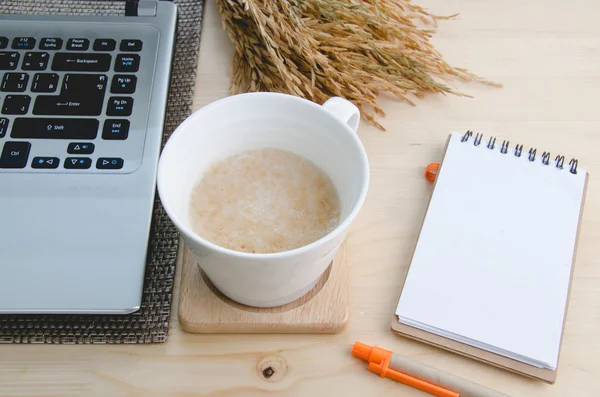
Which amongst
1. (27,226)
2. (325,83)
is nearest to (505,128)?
(325,83)

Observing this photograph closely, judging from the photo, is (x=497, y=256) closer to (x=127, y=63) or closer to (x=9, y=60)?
(x=127, y=63)

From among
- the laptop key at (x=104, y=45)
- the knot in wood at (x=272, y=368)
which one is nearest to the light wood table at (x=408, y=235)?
the knot in wood at (x=272, y=368)

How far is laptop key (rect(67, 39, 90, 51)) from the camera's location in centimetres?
62

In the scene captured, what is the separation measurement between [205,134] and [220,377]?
20 cm

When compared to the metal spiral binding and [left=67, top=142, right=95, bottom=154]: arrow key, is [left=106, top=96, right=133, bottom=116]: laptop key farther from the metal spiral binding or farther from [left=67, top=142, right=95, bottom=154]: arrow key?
the metal spiral binding

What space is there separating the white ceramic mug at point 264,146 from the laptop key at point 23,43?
249 millimetres

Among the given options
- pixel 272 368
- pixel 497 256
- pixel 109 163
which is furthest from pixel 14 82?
pixel 497 256

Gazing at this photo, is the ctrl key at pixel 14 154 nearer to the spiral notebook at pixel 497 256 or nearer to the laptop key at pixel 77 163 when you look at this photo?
the laptop key at pixel 77 163

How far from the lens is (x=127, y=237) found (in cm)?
51

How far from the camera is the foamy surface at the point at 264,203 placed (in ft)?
1.55

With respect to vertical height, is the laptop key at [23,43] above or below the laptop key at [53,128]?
above

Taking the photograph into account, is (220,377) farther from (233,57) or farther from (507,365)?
(233,57)

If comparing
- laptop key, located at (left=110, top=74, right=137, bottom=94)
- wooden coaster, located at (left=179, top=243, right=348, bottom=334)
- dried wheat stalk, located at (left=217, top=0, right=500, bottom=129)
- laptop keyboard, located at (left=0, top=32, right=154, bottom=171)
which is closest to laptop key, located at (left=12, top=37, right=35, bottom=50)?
laptop keyboard, located at (left=0, top=32, right=154, bottom=171)

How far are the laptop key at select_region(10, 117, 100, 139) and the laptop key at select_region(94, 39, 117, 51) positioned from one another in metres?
0.10
